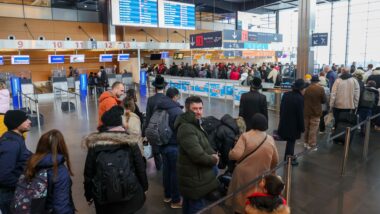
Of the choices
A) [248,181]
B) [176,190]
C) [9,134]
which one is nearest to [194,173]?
[248,181]

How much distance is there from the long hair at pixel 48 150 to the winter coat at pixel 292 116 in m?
3.88

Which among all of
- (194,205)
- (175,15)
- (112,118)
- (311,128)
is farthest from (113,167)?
(175,15)

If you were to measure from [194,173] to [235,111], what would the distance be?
8398 millimetres

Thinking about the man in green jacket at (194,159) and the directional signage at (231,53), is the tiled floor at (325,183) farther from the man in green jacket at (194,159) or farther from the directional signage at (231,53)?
the directional signage at (231,53)

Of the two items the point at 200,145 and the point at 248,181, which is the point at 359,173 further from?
the point at 200,145

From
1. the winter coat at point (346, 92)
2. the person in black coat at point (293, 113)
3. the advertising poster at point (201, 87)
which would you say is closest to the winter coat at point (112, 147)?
the person in black coat at point (293, 113)

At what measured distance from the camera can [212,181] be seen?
280 centimetres

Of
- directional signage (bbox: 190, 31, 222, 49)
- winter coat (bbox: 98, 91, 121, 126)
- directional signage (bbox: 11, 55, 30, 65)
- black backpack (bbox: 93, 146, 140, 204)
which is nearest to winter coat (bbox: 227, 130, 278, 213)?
black backpack (bbox: 93, 146, 140, 204)

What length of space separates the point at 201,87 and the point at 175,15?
288 inches

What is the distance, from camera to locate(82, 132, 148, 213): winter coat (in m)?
2.43

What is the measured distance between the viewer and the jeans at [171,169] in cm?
366

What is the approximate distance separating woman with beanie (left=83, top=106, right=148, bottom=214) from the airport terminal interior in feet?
1.13

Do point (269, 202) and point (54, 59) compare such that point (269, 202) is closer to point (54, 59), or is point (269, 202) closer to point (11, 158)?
point (11, 158)

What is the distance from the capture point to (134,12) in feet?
58.5
